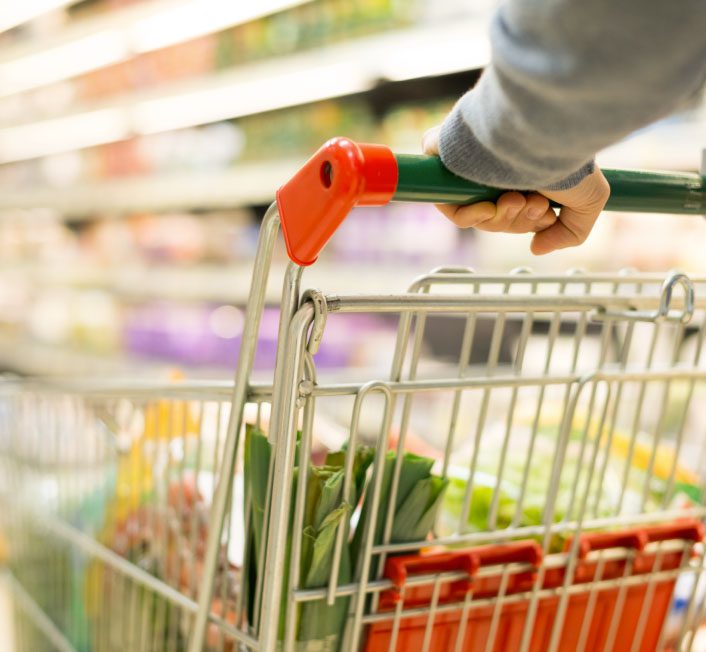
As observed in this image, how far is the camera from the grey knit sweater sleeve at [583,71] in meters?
0.48

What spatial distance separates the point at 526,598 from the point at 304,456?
1.16 feet

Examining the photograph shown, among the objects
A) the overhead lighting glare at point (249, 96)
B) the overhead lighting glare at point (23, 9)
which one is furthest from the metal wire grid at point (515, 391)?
the overhead lighting glare at point (23, 9)

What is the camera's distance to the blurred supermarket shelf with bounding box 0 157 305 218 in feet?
10.3

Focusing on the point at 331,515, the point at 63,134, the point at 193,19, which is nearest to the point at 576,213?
the point at 331,515

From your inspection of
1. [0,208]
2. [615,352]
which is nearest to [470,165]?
[615,352]

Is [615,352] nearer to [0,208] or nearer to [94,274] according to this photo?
[94,274]

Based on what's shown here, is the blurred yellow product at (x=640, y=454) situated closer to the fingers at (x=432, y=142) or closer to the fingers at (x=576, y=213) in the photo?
the fingers at (x=576, y=213)

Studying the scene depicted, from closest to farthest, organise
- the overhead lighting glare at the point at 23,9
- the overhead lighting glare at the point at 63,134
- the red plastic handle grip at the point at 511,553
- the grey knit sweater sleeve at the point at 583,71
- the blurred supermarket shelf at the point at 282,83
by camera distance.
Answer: the grey knit sweater sleeve at the point at 583,71 < the red plastic handle grip at the point at 511,553 < the blurred supermarket shelf at the point at 282,83 < the overhead lighting glare at the point at 23,9 < the overhead lighting glare at the point at 63,134

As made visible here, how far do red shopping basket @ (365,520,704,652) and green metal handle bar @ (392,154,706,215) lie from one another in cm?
38

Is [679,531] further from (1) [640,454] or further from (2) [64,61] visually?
(2) [64,61]

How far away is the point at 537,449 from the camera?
122cm

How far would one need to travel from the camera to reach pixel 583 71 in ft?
1.60

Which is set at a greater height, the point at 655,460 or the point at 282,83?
the point at 282,83

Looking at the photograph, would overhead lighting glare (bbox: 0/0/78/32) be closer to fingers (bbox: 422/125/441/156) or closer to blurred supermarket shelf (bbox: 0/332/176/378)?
blurred supermarket shelf (bbox: 0/332/176/378)
